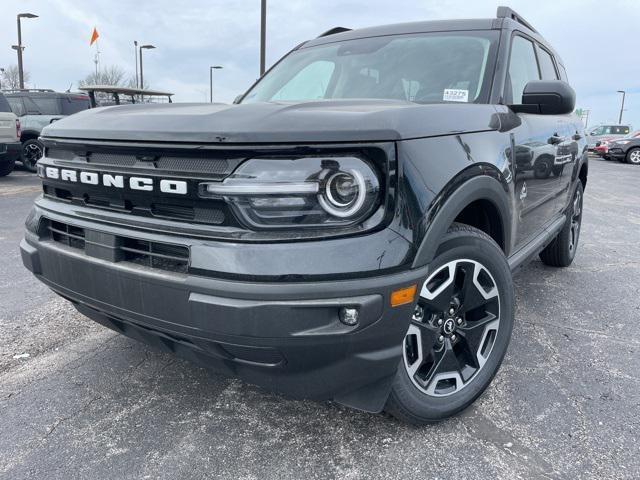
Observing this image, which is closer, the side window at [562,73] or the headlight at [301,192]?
the headlight at [301,192]

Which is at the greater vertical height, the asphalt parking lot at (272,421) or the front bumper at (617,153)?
the front bumper at (617,153)

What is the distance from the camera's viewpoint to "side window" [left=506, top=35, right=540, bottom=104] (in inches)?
116

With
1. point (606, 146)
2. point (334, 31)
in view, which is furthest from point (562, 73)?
point (606, 146)

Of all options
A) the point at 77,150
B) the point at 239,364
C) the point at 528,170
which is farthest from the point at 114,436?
the point at 528,170

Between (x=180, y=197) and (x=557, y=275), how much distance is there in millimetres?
3918

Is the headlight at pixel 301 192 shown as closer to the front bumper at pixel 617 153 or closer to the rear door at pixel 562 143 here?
the rear door at pixel 562 143

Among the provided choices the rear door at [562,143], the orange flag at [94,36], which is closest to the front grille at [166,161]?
the rear door at [562,143]

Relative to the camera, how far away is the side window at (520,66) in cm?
294

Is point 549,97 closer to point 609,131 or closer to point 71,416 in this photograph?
point 71,416

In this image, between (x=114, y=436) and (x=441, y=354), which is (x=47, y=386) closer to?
(x=114, y=436)

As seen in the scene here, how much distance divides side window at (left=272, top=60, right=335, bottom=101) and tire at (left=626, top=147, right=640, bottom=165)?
21721 mm

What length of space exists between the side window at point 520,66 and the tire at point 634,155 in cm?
2070

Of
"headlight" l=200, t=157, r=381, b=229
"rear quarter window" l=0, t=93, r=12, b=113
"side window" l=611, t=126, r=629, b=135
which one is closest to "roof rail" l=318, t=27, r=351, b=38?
"headlight" l=200, t=157, r=381, b=229

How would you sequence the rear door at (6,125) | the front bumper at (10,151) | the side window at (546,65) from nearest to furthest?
the side window at (546,65) < the rear door at (6,125) < the front bumper at (10,151)
